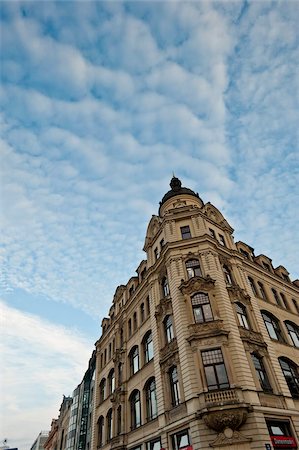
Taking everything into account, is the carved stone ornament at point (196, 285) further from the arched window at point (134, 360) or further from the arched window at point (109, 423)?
the arched window at point (109, 423)

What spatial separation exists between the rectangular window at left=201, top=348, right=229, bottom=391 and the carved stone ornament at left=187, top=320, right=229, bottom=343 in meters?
1.09

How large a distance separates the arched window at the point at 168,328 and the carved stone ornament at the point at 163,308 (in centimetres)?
52

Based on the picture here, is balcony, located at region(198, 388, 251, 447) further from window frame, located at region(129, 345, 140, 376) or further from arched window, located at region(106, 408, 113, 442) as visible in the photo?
arched window, located at region(106, 408, 113, 442)

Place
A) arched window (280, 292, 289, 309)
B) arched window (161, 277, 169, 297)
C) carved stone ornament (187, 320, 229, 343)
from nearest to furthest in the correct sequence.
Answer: carved stone ornament (187, 320, 229, 343), arched window (161, 277, 169, 297), arched window (280, 292, 289, 309)

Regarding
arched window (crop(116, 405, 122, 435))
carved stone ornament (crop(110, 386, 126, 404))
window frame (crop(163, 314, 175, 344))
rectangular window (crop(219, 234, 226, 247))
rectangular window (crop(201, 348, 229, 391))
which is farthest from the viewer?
rectangular window (crop(219, 234, 226, 247))


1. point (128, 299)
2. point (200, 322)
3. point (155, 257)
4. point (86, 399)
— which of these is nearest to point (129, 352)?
point (128, 299)

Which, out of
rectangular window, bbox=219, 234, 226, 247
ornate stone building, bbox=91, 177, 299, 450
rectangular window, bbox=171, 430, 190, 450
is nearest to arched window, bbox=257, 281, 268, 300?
ornate stone building, bbox=91, 177, 299, 450

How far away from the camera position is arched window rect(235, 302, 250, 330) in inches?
1038

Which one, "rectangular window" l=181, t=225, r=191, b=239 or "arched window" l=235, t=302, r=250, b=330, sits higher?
"rectangular window" l=181, t=225, r=191, b=239

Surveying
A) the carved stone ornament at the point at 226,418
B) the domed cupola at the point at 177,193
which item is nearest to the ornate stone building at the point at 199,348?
the carved stone ornament at the point at 226,418

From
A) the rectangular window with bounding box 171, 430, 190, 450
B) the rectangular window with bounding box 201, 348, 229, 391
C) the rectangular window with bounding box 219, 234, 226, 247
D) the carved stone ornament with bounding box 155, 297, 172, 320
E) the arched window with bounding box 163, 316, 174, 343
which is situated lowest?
the rectangular window with bounding box 171, 430, 190, 450

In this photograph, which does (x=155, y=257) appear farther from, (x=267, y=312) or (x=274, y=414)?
(x=274, y=414)

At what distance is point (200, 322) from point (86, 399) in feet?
137

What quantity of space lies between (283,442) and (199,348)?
7.41 metres
